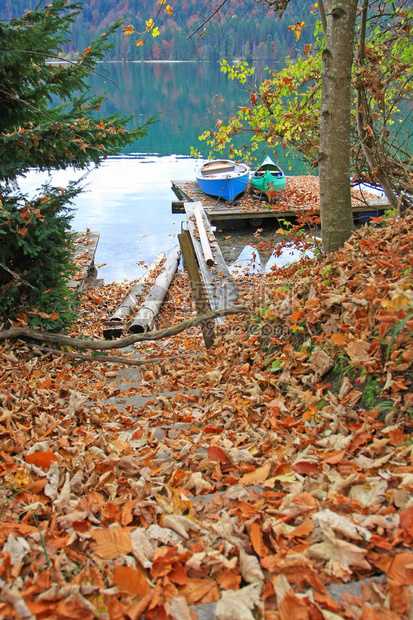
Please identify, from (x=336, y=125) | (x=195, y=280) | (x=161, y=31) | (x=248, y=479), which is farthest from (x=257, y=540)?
(x=161, y=31)

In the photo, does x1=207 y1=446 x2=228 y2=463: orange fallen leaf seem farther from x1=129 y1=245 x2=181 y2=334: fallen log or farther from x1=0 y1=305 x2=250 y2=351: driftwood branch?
x1=129 y1=245 x2=181 y2=334: fallen log

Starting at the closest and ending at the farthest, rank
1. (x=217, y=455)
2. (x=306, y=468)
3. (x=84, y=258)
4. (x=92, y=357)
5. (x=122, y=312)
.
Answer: (x=306, y=468) → (x=217, y=455) → (x=92, y=357) → (x=122, y=312) → (x=84, y=258)

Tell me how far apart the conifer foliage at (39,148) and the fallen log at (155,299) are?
278cm

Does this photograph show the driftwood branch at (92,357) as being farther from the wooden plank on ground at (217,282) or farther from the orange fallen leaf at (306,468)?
the orange fallen leaf at (306,468)

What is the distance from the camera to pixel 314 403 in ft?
9.93

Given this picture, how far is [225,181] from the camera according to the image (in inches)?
661

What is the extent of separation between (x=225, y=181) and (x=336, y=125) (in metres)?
12.5

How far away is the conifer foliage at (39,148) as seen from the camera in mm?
4711

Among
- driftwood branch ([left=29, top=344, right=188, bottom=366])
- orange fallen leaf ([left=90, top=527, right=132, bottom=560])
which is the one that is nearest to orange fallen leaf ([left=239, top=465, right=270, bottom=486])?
orange fallen leaf ([left=90, top=527, right=132, bottom=560])

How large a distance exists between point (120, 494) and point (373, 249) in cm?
313

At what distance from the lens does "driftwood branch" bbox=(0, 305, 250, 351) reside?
5004mm

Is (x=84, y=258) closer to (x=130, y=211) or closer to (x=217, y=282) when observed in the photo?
(x=217, y=282)

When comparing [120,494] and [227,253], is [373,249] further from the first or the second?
[227,253]

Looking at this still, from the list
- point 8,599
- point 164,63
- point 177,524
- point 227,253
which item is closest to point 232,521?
point 177,524
